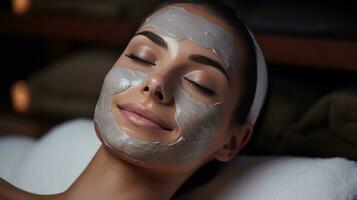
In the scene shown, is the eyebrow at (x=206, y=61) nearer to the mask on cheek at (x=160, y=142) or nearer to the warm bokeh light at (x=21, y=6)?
the mask on cheek at (x=160, y=142)

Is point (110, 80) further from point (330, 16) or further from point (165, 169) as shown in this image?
point (330, 16)

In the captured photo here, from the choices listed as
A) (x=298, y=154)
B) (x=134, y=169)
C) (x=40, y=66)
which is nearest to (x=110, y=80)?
(x=134, y=169)

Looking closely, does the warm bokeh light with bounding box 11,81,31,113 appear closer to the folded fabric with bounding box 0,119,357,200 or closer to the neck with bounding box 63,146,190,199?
the folded fabric with bounding box 0,119,357,200

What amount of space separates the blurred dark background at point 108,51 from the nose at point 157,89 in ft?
1.49

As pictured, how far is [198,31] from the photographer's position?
2.70 ft

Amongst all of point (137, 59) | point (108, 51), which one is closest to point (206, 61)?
point (137, 59)

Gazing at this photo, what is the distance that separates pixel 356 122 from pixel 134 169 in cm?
50

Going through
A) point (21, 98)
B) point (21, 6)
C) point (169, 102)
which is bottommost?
point (21, 98)

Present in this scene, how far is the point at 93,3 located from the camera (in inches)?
56.6

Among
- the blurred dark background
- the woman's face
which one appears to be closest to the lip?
the woman's face

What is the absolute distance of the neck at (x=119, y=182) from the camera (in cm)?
81

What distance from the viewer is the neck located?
81 centimetres

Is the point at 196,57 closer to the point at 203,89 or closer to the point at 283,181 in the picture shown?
the point at 203,89

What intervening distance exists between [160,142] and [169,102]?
0.22ft
